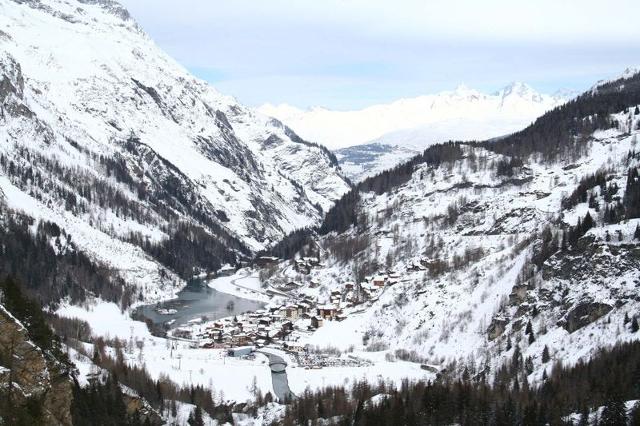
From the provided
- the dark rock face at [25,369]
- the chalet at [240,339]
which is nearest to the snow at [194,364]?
the chalet at [240,339]

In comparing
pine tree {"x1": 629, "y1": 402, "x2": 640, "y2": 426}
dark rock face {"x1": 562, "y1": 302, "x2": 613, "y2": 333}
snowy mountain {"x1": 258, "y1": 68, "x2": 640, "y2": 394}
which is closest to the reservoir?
snowy mountain {"x1": 258, "y1": 68, "x2": 640, "y2": 394}

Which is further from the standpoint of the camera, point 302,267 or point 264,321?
point 302,267

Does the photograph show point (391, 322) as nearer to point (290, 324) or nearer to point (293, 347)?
point (293, 347)

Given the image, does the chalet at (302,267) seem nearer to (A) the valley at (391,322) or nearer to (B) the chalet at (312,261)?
(A) the valley at (391,322)

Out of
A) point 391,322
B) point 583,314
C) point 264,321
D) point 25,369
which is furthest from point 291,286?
point 25,369

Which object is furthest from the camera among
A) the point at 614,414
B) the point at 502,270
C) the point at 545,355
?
the point at 502,270

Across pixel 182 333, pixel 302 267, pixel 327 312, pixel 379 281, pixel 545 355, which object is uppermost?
pixel 379 281

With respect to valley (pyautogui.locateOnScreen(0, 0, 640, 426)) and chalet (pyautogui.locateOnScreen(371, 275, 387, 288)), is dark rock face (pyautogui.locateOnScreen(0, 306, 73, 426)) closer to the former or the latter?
valley (pyautogui.locateOnScreen(0, 0, 640, 426))
